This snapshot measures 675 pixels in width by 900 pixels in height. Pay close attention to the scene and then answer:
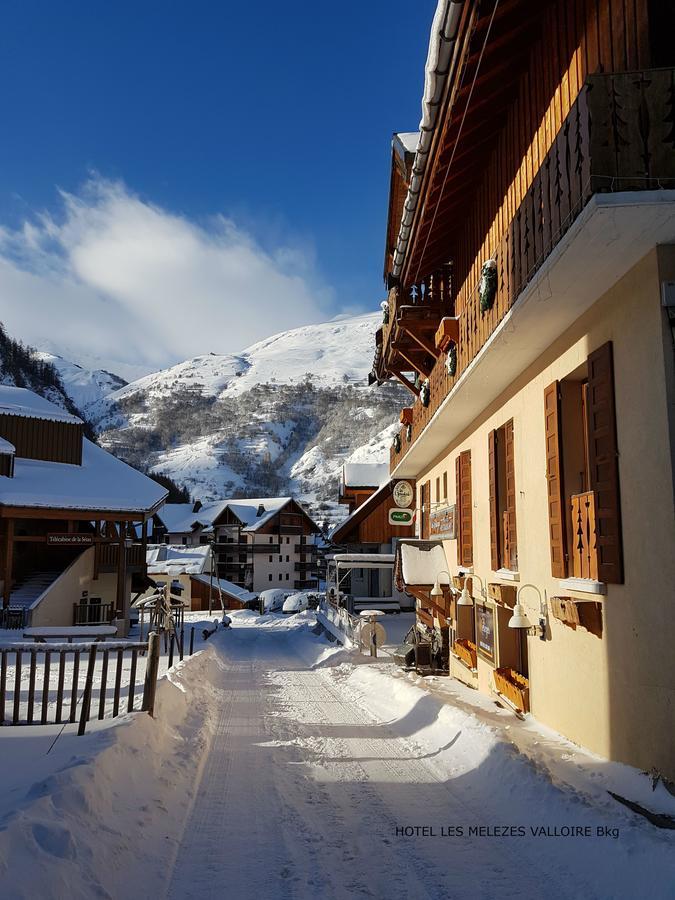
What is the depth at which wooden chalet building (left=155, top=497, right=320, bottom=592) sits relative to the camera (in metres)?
73.6

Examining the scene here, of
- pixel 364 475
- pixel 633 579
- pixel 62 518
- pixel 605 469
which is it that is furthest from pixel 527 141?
pixel 364 475

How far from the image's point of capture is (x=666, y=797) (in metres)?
6.01

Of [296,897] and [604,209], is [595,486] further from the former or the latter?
[296,897]

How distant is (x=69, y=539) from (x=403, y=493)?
50.5ft

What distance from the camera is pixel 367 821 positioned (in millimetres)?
6391

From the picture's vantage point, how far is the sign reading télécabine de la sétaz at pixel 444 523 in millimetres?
16953

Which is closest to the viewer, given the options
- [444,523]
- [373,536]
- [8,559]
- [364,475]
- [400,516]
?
[444,523]

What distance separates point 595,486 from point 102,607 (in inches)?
1123

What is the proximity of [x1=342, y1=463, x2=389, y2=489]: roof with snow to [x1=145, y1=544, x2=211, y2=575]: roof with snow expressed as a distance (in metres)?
17.6

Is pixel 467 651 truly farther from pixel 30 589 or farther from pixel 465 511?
pixel 30 589

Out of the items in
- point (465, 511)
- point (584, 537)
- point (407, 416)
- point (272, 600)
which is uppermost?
point (407, 416)

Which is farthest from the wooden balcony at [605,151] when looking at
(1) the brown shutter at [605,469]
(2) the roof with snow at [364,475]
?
(2) the roof with snow at [364,475]

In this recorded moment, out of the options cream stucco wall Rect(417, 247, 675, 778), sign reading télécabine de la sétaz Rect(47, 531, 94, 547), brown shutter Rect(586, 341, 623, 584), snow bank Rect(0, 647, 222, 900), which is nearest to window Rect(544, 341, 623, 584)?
brown shutter Rect(586, 341, 623, 584)

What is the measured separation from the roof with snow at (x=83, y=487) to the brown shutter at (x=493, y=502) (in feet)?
69.5
